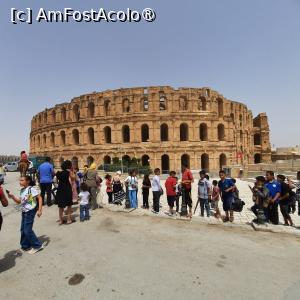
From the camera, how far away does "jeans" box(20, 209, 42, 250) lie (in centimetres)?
473

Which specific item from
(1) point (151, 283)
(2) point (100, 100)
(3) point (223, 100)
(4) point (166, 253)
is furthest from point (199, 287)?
(3) point (223, 100)

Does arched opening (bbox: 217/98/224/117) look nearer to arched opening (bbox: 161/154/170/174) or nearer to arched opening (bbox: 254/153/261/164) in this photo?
arched opening (bbox: 161/154/170/174)

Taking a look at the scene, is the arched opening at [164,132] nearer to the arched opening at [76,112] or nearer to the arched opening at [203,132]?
the arched opening at [203,132]

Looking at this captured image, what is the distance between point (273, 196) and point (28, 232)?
250 inches

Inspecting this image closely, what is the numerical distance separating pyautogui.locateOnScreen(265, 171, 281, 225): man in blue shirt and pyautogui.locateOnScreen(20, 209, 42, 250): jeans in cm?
613

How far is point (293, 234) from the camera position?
576cm

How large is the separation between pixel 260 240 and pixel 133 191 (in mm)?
4843

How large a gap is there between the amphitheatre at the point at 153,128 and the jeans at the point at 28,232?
90.6 ft

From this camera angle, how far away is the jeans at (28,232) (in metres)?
4.73

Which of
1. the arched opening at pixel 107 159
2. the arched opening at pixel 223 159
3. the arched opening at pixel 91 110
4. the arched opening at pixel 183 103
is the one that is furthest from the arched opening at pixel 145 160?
the arched opening at pixel 223 159

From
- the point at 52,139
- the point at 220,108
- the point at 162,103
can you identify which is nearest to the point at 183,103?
the point at 162,103

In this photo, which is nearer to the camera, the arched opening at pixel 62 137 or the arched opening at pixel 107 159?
the arched opening at pixel 107 159

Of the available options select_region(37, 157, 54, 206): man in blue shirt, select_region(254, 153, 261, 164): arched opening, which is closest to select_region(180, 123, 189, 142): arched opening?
select_region(254, 153, 261, 164): arched opening

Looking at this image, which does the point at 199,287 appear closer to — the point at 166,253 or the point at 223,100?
the point at 166,253
